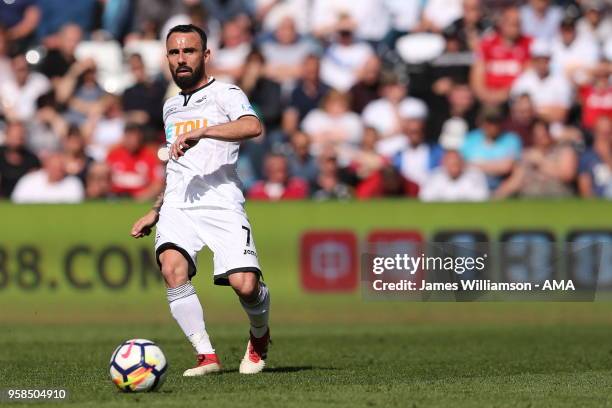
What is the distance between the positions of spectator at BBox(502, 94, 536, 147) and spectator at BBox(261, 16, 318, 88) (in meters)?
3.40

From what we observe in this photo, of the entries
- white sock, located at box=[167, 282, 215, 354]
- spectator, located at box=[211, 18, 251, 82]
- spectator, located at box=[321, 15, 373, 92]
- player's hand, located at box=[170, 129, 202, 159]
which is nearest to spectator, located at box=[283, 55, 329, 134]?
spectator, located at box=[321, 15, 373, 92]

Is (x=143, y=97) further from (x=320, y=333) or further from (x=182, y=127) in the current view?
(x=182, y=127)

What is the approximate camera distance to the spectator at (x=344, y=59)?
68.6ft

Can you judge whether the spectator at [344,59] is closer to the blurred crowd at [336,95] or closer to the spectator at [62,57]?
the blurred crowd at [336,95]

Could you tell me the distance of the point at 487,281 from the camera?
13.5m

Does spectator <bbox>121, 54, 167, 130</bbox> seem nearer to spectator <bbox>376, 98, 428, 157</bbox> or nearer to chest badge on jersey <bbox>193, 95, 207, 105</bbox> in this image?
spectator <bbox>376, 98, 428, 157</bbox>

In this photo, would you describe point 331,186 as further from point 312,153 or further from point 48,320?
point 48,320

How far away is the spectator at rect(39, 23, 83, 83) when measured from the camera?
2097 centimetres

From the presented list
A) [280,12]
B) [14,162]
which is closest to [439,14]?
[280,12]

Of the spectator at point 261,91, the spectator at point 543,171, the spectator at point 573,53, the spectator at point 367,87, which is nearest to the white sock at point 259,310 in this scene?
the spectator at point 543,171

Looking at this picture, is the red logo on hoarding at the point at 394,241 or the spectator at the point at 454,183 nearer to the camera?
the red logo on hoarding at the point at 394,241

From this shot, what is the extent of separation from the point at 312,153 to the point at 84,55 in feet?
14.9

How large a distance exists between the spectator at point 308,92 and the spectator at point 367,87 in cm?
46

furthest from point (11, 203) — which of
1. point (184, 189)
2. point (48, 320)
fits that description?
point (184, 189)
